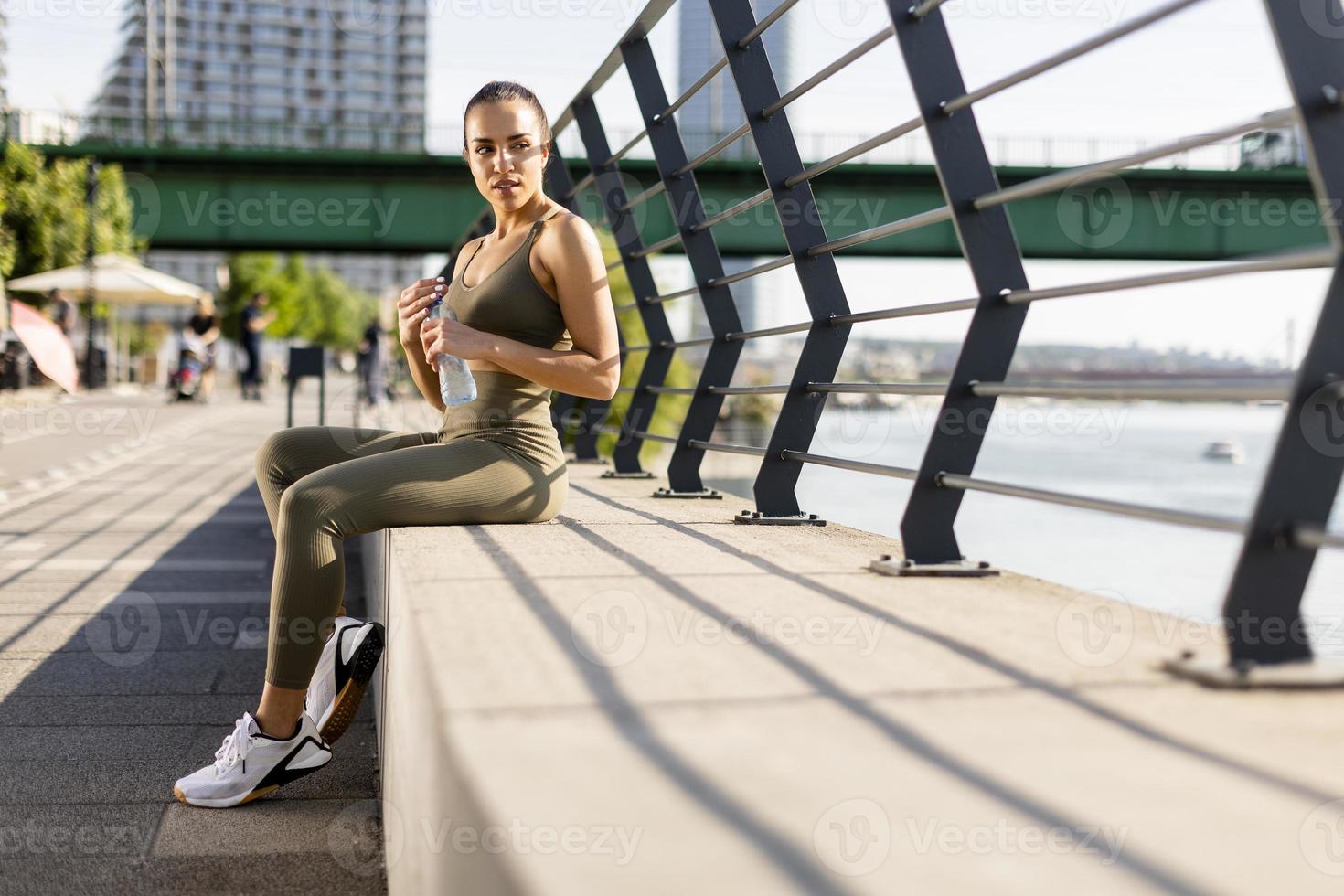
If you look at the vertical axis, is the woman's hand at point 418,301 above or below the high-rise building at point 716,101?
below

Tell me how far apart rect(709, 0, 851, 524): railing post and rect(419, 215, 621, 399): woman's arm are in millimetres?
677

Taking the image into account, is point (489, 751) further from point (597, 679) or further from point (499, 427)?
point (499, 427)

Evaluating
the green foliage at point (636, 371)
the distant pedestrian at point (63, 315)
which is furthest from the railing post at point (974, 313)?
the green foliage at point (636, 371)

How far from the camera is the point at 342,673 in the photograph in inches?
108

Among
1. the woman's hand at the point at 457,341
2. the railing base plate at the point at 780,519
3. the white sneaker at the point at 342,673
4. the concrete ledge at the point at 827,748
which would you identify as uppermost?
the woman's hand at the point at 457,341

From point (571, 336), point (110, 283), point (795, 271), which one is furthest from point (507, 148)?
point (110, 283)

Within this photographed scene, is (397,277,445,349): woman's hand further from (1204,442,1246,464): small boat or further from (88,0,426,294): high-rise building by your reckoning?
(88,0,426,294): high-rise building

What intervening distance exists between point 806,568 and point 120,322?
7041cm

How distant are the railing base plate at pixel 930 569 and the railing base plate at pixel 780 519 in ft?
3.34

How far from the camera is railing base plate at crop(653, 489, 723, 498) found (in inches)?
181

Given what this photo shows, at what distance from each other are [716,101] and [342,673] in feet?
179

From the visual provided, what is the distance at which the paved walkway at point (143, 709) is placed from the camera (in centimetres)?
231

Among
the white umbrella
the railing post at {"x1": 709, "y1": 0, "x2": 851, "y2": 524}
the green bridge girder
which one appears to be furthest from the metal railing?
the railing post at {"x1": 709, "y1": 0, "x2": 851, "y2": 524}

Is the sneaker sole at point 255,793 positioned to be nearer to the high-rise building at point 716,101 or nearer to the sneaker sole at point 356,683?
the sneaker sole at point 356,683
